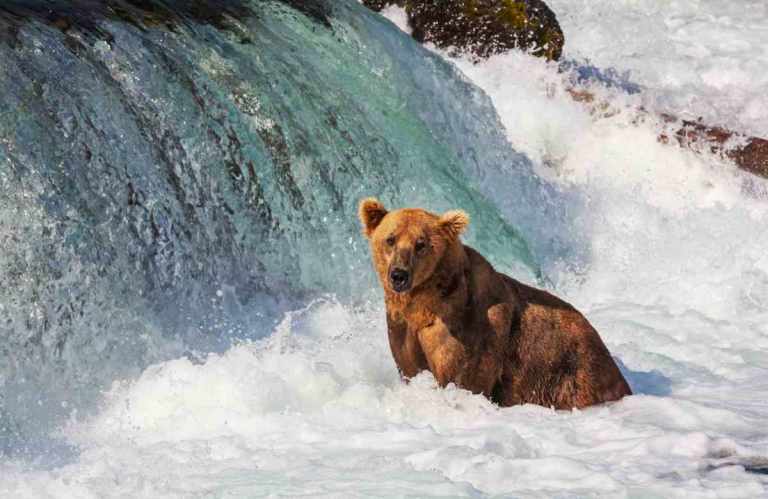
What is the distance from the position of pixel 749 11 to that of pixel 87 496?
1620 centimetres

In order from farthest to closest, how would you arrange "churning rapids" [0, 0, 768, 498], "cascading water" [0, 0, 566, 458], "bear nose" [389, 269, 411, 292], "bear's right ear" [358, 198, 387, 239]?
1. "cascading water" [0, 0, 566, 458]
2. "bear's right ear" [358, 198, 387, 239]
3. "bear nose" [389, 269, 411, 292]
4. "churning rapids" [0, 0, 768, 498]

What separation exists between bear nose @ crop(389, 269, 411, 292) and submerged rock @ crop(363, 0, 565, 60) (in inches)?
310

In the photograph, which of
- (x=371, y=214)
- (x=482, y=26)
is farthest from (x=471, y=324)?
(x=482, y=26)

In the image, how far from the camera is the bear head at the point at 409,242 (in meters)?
5.81

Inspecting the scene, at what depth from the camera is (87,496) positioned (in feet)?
16.8

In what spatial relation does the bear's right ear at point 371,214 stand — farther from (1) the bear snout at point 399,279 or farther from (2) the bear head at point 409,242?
(1) the bear snout at point 399,279

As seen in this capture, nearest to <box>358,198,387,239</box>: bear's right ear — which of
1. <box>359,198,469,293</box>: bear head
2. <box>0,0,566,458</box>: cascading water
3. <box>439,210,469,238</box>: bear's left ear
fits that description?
<box>359,198,469,293</box>: bear head

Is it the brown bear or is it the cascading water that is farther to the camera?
the cascading water

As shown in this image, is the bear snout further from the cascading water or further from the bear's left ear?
the cascading water

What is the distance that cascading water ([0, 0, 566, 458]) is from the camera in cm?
675

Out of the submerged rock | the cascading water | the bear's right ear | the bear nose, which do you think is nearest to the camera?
the bear nose

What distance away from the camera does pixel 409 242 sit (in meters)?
5.86

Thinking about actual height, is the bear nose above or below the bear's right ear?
below

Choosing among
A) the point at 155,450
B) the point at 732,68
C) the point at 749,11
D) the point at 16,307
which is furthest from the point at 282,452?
the point at 749,11
